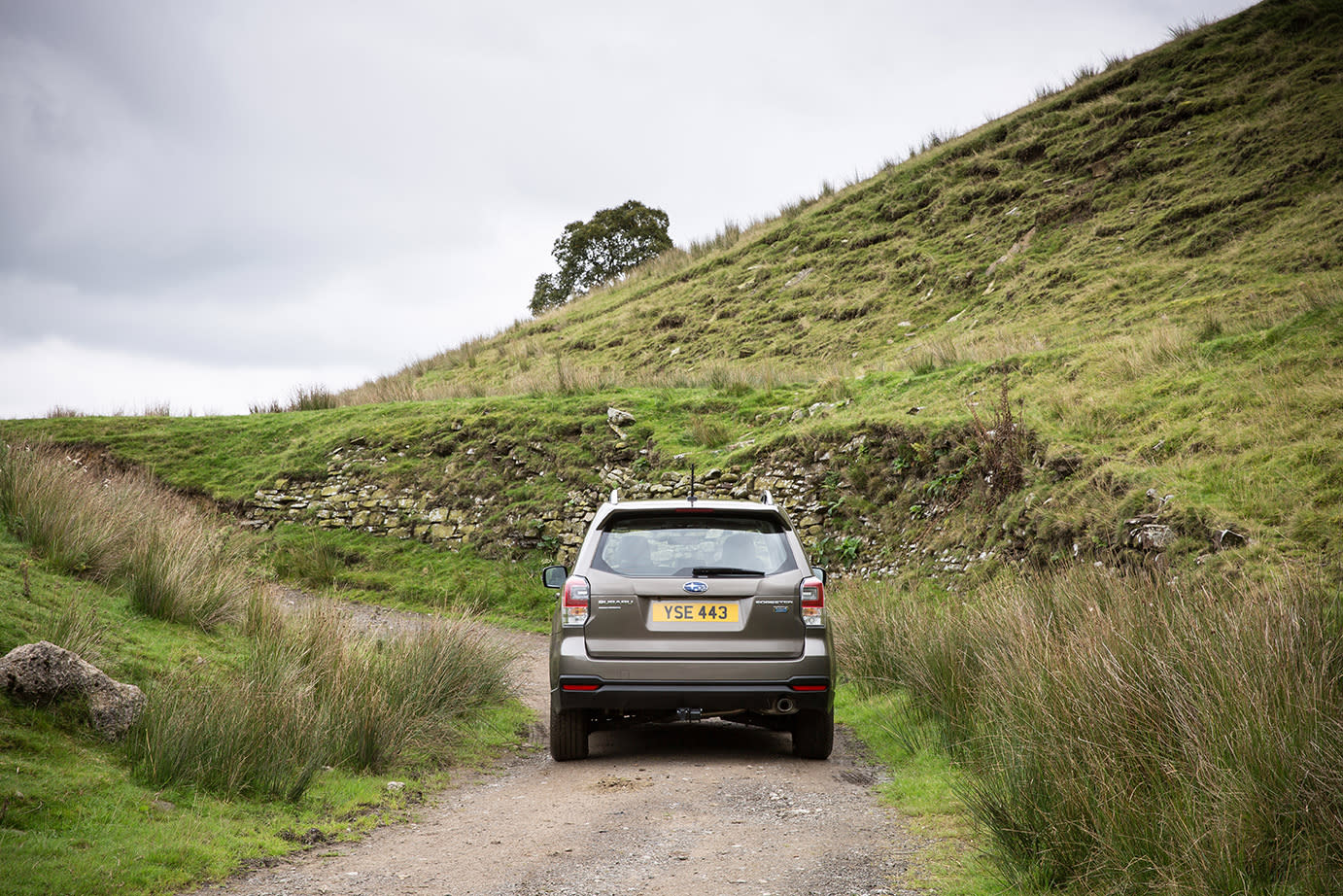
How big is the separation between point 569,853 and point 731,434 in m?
13.8

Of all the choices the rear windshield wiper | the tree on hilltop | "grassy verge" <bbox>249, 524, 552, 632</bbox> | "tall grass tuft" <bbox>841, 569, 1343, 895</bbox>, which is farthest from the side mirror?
the tree on hilltop

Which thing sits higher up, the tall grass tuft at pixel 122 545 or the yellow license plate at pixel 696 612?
the tall grass tuft at pixel 122 545

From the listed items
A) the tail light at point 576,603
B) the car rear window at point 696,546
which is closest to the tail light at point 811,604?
the car rear window at point 696,546

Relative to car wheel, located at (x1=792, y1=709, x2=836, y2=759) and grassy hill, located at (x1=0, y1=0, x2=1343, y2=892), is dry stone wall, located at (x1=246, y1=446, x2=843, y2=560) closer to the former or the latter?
grassy hill, located at (x1=0, y1=0, x2=1343, y2=892)

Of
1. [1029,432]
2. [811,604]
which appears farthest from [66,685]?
[1029,432]

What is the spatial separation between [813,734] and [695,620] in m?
1.32

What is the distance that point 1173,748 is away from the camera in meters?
4.07

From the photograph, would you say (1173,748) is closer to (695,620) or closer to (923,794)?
(923,794)

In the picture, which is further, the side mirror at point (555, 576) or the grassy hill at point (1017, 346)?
the grassy hill at point (1017, 346)

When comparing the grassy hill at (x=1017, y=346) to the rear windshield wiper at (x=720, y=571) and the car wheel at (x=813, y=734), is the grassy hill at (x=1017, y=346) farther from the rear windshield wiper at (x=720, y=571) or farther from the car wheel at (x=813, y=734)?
the rear windshield wiper at (x=720, y=571)

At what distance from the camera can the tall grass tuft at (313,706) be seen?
18.3 feet

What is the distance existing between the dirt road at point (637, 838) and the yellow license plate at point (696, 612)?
1.11 metres

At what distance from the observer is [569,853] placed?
4.99 m

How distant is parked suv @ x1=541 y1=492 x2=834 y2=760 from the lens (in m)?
6.73
